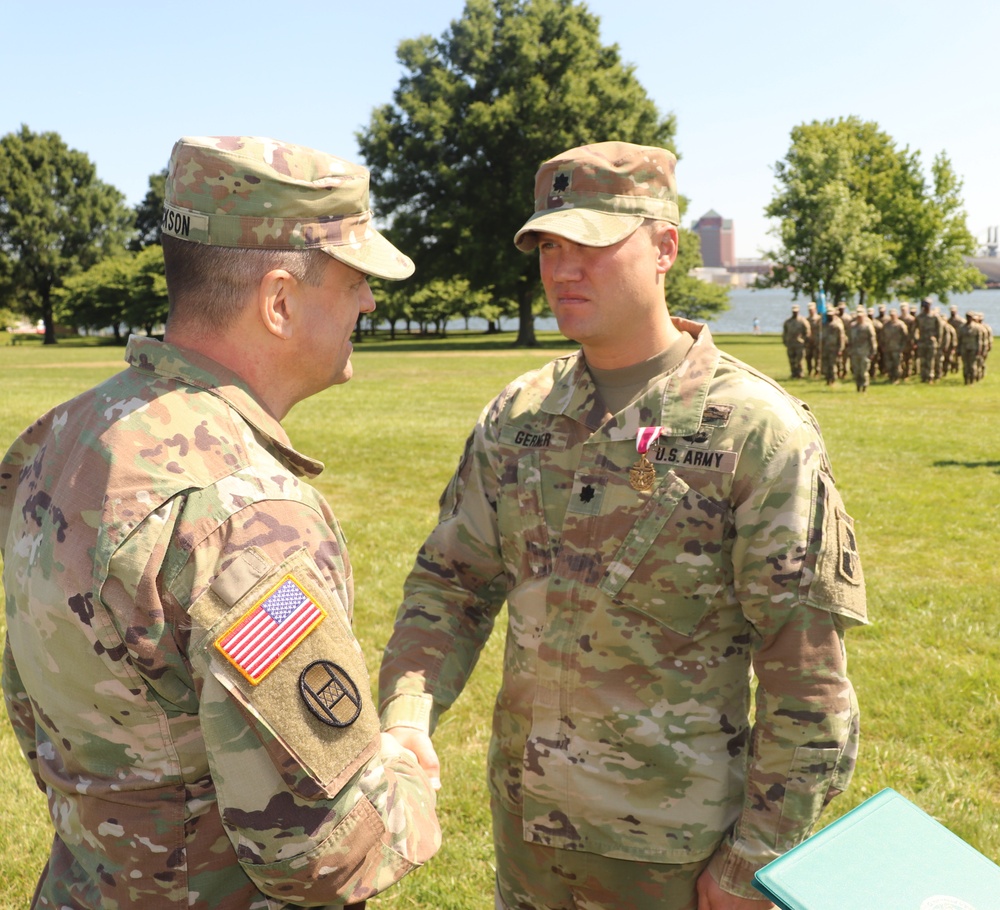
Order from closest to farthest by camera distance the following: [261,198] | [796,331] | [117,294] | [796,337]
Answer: [261,198]
[796,331]
[796,337]
[117,294]

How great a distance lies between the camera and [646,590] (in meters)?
2.42

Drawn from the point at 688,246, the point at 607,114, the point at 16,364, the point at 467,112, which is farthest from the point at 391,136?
the point at 16,364

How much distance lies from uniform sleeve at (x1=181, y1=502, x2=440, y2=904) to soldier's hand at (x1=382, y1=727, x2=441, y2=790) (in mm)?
449

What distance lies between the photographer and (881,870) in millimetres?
1582

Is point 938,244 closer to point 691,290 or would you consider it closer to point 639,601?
point 691,290

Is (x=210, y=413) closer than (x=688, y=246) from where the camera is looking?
Yes

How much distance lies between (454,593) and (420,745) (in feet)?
1.80

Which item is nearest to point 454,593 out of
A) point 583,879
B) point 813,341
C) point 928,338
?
point 583,879

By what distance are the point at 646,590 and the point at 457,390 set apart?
20.8 m

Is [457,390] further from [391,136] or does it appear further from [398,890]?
[391,136]

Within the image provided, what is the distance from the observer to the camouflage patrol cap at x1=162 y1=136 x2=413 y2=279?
1889 millimetres

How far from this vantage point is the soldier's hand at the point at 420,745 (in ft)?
7.20

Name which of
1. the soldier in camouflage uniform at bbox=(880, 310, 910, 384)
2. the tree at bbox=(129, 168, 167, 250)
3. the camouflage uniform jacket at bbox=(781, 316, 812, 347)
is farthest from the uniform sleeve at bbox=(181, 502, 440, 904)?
the tree at bbox=(129, 168, 167, 250)

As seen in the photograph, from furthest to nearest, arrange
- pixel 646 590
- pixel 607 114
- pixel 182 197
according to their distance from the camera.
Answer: pixel 607 114
pixel 646 590
pixel 182 197
